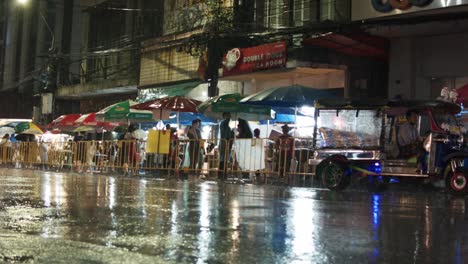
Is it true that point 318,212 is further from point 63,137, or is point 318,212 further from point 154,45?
point 63,137

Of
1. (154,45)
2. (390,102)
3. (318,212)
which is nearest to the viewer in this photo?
(318,212)

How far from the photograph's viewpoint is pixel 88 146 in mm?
22922

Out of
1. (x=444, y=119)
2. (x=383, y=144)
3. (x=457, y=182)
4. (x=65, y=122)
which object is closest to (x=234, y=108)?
(x=383, y=144)

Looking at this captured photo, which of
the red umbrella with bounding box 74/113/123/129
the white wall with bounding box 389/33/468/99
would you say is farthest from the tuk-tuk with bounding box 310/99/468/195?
the red umbrella with bounding box 74/113/123/129

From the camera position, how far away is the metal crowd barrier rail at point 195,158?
15773 millimetres

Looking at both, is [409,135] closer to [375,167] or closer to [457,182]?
[375,167]

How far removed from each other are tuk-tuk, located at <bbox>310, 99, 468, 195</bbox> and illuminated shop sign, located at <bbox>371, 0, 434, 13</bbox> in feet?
10.8

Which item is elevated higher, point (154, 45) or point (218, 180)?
point (154, 45)

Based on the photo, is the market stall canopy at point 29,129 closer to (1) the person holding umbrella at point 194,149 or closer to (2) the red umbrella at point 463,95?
(1) the person holding umbrella at point 194,149

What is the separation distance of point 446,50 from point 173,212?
1282cm

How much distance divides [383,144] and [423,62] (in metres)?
6.04

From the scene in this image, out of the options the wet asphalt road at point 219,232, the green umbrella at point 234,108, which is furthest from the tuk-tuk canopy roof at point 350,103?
the wet asphalt road at point 219,232

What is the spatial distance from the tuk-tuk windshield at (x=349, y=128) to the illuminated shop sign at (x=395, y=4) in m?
3.86

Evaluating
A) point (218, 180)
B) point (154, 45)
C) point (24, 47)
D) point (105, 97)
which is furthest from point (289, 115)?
point (24, 47)
